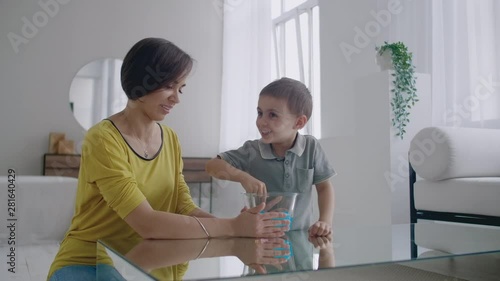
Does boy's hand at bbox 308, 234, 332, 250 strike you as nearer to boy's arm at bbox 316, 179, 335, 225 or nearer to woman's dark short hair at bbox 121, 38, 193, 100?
boy's arm at bbox 316, 179, 335, 225

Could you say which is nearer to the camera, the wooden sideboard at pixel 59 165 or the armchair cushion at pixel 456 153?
the armchair cushion at pixel 456 153

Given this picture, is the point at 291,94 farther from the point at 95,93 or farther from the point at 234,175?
the point at 95,93

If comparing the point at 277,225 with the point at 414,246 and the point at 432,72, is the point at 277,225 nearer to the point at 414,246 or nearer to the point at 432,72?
the point at 414,246

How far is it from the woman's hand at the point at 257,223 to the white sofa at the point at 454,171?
1254mm

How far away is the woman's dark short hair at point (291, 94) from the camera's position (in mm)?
1621

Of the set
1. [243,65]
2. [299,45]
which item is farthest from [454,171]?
[243,65]

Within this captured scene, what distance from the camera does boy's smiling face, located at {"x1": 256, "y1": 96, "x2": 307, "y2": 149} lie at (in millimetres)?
1601

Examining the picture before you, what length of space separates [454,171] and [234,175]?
122 cm

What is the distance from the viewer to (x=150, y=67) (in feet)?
3.78

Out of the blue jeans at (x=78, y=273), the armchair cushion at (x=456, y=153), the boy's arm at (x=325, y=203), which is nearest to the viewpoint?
the blue jeans at (x=78, y=273)

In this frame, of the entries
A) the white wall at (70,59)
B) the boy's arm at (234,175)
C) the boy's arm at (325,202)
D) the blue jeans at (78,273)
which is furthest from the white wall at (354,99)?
the blue jeans at (78,273)

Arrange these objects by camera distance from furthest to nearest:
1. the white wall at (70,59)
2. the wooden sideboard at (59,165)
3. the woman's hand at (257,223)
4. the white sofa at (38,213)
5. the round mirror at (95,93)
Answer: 1. the round mirror at (95,93)
2. the white wall at (70,59)
3. the wooden sideboard at (59,165)
4. the white sofa at (38,213)
5. the woman's hand at (257,223)

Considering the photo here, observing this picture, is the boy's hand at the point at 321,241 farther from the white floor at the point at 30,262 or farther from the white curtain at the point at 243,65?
the white curtain at the point at 243,65

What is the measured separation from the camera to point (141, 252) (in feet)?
2.81
